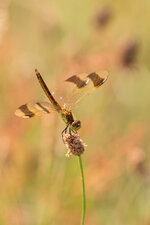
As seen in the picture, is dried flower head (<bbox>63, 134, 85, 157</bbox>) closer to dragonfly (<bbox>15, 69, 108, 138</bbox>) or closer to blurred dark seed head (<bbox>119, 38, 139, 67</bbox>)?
dragonfly (<bbox>15, 69, 108, 138</bbox>)

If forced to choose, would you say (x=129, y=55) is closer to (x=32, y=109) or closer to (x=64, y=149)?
(x=64, y=149)

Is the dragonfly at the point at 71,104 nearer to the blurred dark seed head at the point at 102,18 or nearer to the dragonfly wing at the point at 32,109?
the dragonfly wing at the point at 32,109

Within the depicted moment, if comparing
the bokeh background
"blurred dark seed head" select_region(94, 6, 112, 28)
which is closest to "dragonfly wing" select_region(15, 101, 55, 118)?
the bokeh background

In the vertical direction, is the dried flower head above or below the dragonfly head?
below

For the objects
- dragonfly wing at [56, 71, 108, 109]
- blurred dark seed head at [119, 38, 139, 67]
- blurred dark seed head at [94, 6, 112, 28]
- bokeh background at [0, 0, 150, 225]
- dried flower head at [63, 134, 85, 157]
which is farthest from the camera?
blurred dark seed head at [94, 6, 112, 28]

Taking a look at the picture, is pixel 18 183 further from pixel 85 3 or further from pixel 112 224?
pixel 85 3

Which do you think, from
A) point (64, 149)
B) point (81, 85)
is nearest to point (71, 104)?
point (81, 85)
